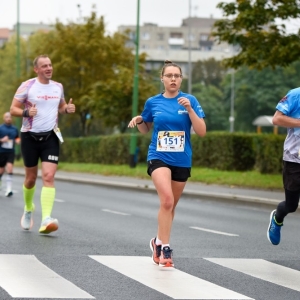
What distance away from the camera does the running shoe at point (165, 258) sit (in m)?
9.38

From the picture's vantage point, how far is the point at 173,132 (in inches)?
378

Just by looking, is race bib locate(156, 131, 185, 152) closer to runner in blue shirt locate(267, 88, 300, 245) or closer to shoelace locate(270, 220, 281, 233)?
runner in blue shirt locate(267, 88, 300, 245)

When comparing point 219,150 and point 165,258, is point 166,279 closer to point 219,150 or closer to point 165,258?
point 165,258

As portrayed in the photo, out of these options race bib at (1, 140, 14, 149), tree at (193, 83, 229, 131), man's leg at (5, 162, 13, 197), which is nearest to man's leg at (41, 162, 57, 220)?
man's leg at (5, 162, 13, 197)

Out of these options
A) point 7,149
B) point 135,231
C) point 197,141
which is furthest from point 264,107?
point 135,231

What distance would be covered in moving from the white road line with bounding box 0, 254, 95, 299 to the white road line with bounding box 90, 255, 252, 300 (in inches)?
24.5

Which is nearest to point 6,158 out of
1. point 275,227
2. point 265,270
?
point 275,227

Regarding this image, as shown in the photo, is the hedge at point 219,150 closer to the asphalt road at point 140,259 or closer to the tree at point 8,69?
the asphalt road at point 140,259

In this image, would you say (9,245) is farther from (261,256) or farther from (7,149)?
(7,149)

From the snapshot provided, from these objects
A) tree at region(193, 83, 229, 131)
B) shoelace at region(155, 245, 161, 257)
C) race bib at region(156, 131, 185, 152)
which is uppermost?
race bib at region(156, 131, 185, 152)

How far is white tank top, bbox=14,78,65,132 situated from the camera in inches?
481

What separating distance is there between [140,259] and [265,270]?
4.18ft

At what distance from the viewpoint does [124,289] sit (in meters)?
8.02

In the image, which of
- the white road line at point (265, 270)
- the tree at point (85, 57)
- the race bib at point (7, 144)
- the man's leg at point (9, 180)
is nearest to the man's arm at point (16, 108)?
the white road line at point (265, 270)
